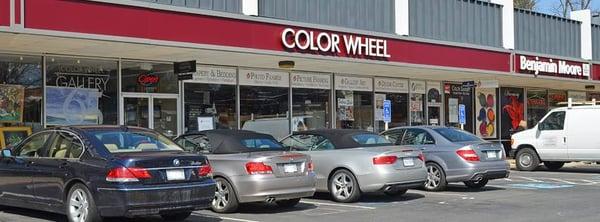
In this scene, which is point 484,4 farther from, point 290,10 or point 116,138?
point 116,138

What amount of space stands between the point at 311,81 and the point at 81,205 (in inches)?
518

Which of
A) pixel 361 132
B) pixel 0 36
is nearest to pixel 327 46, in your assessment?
pixel 361 132

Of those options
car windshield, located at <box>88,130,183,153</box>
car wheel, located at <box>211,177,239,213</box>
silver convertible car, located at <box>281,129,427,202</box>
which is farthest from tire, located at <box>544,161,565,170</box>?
car windshield, located at <box>88,130,183,153</box>

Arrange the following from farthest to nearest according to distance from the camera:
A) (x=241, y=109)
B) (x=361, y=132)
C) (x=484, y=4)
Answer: (x=484, y=4)
(x=241, y=109)
(x=361, y=132)

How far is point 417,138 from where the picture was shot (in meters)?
15.4

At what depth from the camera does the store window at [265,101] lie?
795 inches

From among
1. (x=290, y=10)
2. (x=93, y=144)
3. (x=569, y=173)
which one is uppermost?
(x=290, y=10)

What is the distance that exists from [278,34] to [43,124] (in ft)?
19.2

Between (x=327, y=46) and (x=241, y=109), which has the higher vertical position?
(x=327, y=46)

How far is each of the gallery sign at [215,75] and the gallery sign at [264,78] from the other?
0.33 meters

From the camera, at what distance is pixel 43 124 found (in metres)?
16.2

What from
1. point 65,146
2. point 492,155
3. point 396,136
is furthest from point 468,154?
point 65,146

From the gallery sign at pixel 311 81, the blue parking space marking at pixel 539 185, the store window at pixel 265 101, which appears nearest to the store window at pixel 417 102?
the gallery sign at pixel 311 81

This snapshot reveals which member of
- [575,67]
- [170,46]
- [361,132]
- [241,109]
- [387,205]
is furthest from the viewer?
[575,67]
